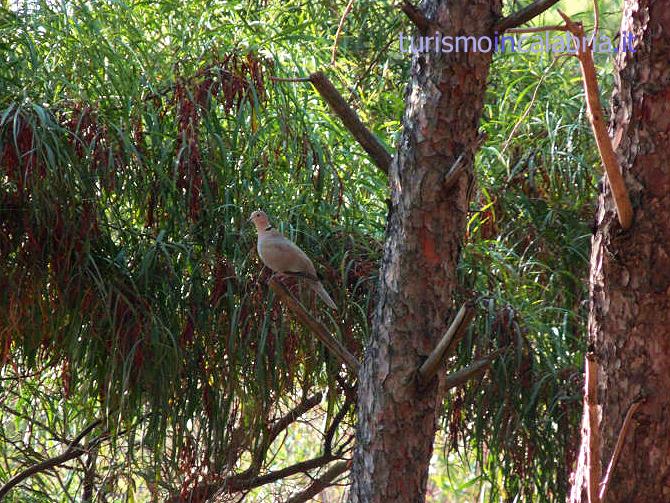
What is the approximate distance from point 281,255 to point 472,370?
0.79 m

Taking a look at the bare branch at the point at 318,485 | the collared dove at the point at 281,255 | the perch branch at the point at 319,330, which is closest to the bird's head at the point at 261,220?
the collared dove at the point at 281,255

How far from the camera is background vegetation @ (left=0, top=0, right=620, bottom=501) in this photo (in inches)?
99.0

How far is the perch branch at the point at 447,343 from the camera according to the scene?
A: 156 centimetres

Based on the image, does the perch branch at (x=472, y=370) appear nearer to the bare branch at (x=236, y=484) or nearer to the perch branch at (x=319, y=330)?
the perch branch at (x=319, y=330)

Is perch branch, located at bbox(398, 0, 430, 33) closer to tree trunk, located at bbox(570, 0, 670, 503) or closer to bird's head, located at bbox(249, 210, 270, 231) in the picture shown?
tree trunk, located at bbox(570, 0, 670, 503)

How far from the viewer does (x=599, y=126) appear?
3.78ft

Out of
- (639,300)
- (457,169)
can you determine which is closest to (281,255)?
(457,169)

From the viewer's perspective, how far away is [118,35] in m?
2.76

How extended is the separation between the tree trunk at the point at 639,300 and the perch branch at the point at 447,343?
20 centimetres

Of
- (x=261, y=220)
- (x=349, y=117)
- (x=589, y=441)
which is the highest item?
(x=261, y=220)

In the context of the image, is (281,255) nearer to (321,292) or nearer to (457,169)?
(321,292)

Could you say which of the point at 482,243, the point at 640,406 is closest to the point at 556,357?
the point at 482,243

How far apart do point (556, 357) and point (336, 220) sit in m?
0.74

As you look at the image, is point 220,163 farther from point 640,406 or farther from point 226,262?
point 640,406
